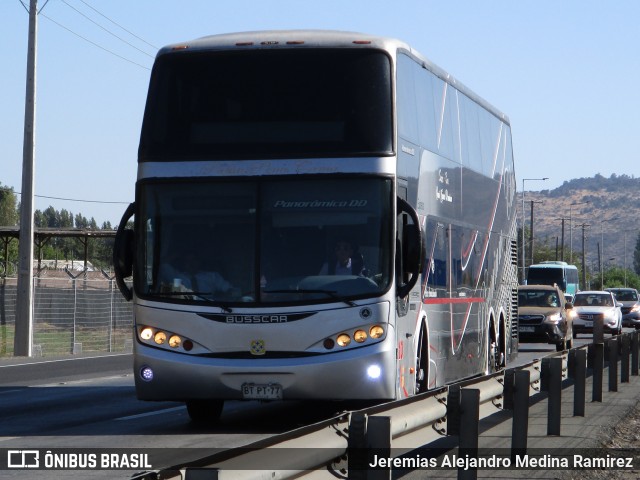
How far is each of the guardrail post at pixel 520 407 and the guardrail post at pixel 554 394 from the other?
2083 millimetres

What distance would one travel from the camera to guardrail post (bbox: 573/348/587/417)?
51.9ft

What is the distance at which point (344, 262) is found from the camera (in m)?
13.6

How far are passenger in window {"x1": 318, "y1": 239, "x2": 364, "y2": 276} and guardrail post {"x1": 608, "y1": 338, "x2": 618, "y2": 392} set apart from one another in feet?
23.2

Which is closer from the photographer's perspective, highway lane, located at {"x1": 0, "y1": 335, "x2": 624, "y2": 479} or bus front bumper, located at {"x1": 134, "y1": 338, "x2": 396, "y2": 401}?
highway lane, located at {"x1": 0, "y1": 335, "x2": 624, "y2": 479}

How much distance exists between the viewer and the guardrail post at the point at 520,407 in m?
11.3

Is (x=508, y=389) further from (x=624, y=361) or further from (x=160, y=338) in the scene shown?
(x=624, y=361)

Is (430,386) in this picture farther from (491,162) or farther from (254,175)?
(491,162)

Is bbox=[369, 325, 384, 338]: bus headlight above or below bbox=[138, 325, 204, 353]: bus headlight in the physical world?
above

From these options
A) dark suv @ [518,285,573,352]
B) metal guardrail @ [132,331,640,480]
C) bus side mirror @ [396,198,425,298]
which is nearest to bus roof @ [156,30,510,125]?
bus side mirror @ [396,198,425,298]

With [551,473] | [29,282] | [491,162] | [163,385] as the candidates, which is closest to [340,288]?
[163,385]

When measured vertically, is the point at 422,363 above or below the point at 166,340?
below

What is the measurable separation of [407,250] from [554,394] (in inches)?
80.0

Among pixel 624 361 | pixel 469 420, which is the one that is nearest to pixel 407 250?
pixel 469 420

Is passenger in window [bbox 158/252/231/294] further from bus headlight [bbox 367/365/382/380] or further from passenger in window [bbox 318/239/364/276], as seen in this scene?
bus headlight [bbox 367/365/382/380]
